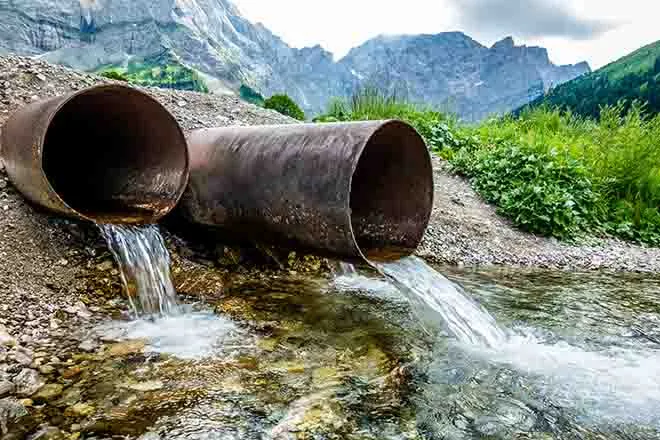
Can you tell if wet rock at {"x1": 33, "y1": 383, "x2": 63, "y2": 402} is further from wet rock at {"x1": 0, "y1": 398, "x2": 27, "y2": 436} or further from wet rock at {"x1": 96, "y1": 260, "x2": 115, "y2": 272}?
wet rock at {"x1": 96, "y1": 260, "x2": 115, "y2": 272}

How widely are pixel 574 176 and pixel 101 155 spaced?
6897mm

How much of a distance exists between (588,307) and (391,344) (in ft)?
7.24

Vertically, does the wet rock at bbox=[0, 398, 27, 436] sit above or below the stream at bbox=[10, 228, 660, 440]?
above

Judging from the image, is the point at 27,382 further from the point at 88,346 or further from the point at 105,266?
the point at 105,266

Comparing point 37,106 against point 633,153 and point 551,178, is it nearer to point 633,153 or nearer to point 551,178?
point 551,178

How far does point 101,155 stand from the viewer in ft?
14.8

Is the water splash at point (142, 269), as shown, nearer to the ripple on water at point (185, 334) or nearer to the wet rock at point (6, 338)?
the ripple on water at point (185, 334)

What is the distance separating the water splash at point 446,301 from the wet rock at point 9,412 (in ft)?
6.62

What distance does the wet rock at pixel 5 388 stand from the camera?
2189mm

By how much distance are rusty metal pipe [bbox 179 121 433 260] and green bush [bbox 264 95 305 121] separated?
27.6 feet

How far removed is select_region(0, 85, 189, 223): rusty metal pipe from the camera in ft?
10.8

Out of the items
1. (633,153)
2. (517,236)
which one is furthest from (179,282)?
(633,153)

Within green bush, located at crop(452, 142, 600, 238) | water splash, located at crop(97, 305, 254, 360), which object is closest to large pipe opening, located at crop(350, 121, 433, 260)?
water splash, located at crop(97, 305, 254, 360)

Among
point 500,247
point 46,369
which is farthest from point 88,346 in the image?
point 500,247
